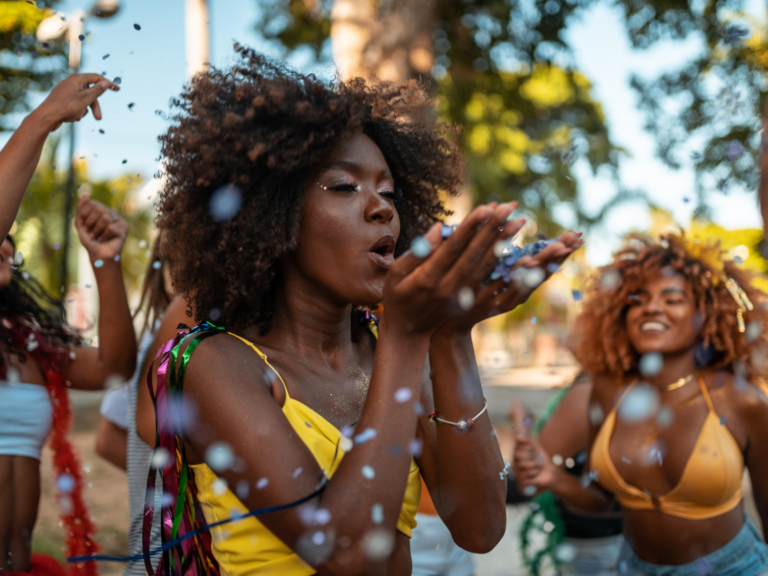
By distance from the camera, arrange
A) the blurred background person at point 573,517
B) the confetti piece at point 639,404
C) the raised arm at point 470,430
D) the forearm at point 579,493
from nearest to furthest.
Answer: the raised arm at point 470,430
the confetti piece at point 639,404
the forearm at point 579,493
the blurred background person at point 573,517

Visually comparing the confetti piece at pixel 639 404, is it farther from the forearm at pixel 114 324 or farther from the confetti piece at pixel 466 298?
the forearm at pixel 114 324

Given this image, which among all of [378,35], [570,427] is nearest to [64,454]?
[570,427]

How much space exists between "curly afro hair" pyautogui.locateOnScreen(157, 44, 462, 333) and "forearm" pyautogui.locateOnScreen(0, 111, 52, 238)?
0.39 meters

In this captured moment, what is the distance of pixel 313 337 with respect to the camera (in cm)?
177

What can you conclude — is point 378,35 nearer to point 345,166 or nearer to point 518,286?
point 345,166

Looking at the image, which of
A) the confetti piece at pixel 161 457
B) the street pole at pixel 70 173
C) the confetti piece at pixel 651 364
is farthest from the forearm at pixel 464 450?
the street pole at pixel 70 173

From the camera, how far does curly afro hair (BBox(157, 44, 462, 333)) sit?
1.71 m

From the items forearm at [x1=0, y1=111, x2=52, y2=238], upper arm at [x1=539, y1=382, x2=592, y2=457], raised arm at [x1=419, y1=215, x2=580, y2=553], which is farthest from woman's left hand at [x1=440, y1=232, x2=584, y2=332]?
upper arm at [x1=539, y1=382, x2=592, y2=457]

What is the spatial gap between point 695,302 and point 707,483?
3.19 ft

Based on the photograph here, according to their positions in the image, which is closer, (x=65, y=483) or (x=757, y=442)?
(x=65, y=483)

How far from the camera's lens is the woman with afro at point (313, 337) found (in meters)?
1.27

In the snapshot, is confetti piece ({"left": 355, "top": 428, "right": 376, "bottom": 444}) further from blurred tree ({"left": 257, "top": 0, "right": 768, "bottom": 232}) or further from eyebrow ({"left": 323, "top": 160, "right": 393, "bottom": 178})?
blurred tree ({"left": 257, "top": 0, "right": 768, "bottom": 232})

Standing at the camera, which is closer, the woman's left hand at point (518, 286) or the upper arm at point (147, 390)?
the woman's left hand at point (518, 286)

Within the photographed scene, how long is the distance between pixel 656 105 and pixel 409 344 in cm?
866
